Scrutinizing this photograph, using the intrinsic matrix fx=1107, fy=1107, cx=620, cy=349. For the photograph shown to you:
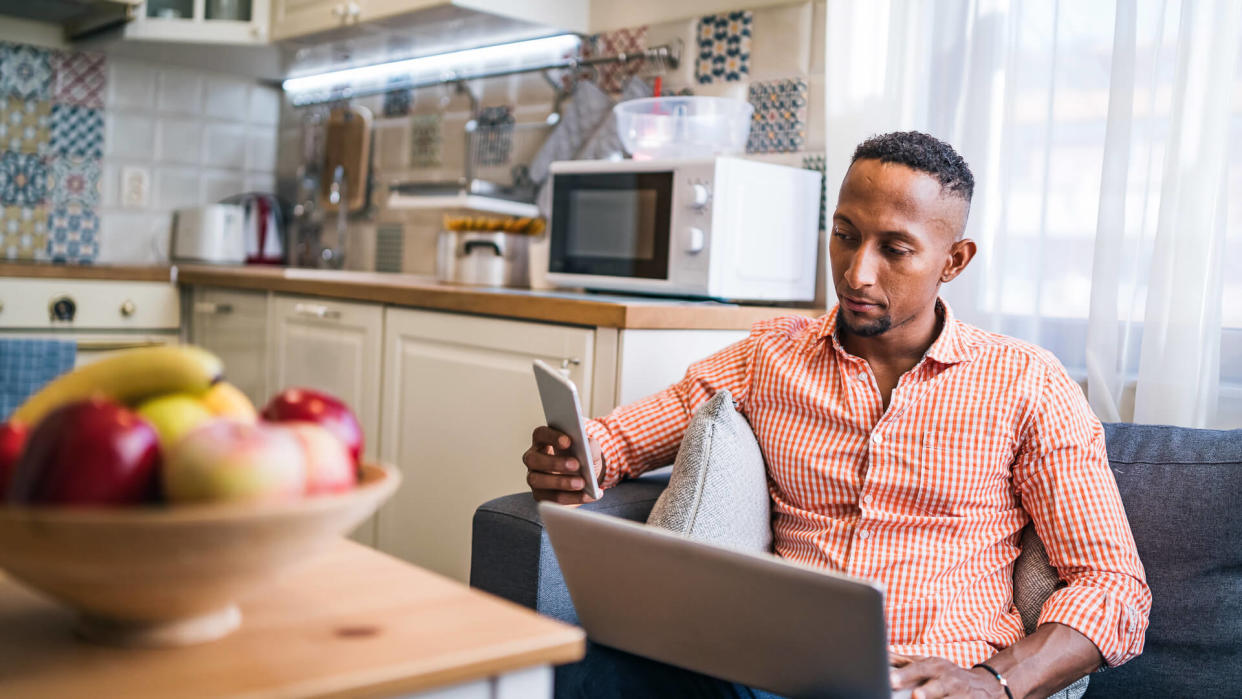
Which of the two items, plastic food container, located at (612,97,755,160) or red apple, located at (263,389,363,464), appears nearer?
red apple, located at (263,389,363,464)

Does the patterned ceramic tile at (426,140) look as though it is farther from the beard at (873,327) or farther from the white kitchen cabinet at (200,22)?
the beard at (873,327)

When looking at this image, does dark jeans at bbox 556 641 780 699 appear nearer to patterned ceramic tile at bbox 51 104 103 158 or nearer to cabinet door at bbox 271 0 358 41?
cabinet door at bbox 271 0 358 41

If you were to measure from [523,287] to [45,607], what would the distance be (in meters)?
2.13

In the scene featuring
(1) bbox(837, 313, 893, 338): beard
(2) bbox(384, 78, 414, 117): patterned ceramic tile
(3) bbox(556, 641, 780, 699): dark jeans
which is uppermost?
(2) bbox(384, 78, 414, 117): patterned ceramic tile

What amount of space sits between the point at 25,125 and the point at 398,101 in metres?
1.21

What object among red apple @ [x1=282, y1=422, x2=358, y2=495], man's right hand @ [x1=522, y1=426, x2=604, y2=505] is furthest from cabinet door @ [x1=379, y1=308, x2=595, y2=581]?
red apple @ [x1=282, y1=422, x2=358, y2=495]

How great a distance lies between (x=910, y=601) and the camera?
1403mm

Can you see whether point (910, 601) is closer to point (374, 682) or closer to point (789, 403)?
point (789, 403)

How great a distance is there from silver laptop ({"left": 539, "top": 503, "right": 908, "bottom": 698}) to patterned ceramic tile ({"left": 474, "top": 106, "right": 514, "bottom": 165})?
230 centimetres

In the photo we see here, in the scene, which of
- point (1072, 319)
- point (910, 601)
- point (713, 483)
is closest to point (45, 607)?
point (713, 483)

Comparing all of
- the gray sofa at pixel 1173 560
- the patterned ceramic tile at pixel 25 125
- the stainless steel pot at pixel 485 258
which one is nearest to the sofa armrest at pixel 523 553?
the gray sofa at pixel 1173 560

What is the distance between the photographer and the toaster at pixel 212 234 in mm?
3744

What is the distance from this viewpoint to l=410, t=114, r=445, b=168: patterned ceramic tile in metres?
3.50

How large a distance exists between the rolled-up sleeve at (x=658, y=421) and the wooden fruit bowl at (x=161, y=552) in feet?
3.65
